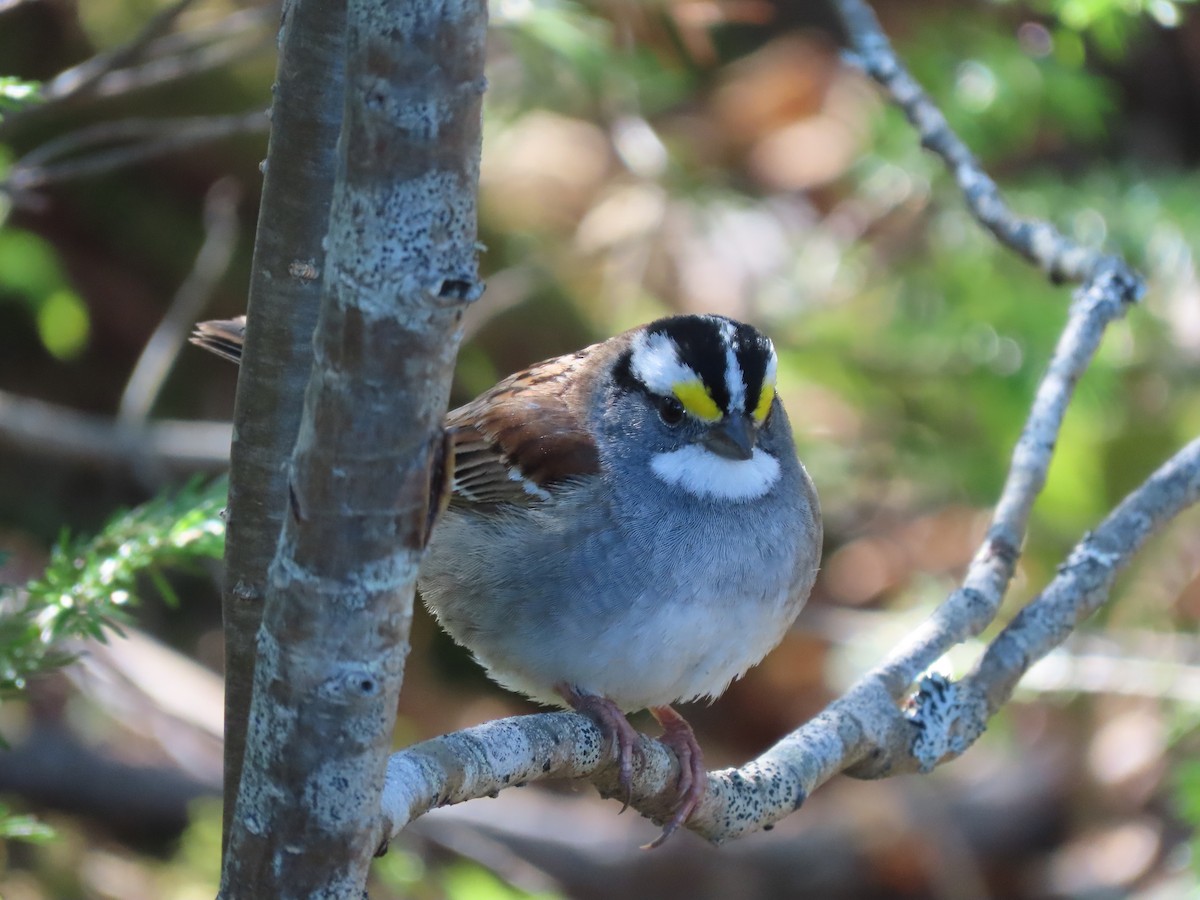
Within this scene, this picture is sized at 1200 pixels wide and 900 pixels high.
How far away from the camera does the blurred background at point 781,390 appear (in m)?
3.96

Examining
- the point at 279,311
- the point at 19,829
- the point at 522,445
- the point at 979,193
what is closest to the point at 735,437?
the point at 522,445

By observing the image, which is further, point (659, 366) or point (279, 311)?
point (659, 366)

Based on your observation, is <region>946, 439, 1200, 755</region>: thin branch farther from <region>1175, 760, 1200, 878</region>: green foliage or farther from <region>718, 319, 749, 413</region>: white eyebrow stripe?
<region>1175, 760, 1200, 878</region>: green foliage

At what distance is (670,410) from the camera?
97.6 inches

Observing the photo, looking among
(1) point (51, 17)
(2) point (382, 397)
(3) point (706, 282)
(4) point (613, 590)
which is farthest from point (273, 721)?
(3) point (706, 282)

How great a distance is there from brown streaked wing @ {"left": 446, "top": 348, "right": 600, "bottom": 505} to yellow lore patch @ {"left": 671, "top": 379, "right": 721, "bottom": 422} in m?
0.20

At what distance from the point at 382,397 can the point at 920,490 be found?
4447 mm

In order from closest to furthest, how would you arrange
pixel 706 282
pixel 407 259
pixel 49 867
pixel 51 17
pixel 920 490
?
1. pixel 407 259
2. pixel 49 867
3. pixel 51 17
4. pixel 920 490
5. pixel 706 282

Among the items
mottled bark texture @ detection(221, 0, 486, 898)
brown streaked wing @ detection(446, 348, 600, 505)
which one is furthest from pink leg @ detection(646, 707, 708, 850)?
mottled bark texture @ detection(221, 0, 486, 898)

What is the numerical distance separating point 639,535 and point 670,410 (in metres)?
0.30

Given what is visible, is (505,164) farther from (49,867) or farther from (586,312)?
(49,867)

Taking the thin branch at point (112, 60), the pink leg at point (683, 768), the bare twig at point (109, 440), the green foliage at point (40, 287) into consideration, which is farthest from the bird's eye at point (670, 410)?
the green foliage at point (40, 287)

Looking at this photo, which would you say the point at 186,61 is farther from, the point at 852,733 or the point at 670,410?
the point at 852,733

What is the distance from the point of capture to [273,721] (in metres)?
1.23
